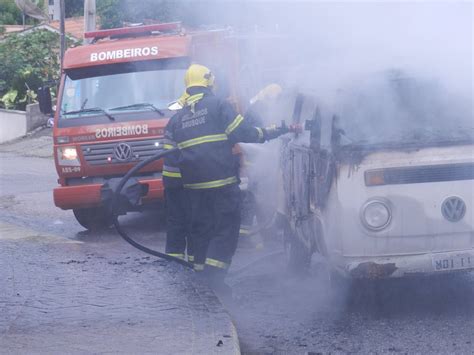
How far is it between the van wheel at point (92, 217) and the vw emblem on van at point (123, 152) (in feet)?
3.42

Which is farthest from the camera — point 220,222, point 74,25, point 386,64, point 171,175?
point 74,25

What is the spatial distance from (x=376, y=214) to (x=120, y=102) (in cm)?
515

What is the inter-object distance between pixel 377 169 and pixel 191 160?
63.2 inches

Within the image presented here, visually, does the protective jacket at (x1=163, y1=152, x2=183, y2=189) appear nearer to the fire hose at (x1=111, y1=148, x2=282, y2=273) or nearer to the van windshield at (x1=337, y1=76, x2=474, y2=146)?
the fire hose at (x1=111, y1=148, x2=282, y2=273)

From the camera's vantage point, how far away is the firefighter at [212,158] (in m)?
7.26

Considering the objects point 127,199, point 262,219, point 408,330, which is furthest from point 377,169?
point 262,219

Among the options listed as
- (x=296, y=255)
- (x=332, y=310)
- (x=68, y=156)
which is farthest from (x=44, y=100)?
(x=332, y=310)

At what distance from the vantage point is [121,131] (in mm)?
10531

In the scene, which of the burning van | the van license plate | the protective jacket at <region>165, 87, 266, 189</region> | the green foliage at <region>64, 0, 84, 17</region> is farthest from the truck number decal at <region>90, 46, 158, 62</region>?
the green foliage at <region>64, 0, 84, 17</region>

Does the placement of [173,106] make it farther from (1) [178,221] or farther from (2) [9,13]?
(2) [9,13]

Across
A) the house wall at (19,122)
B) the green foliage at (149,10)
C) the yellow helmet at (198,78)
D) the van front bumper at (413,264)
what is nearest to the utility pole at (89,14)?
the green foliage at (149,10)

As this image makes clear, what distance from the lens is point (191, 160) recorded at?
730 cm

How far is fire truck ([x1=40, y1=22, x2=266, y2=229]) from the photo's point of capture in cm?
1055

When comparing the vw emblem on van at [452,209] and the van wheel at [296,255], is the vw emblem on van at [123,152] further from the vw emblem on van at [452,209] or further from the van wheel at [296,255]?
the vw emblem on van at [452,209]
